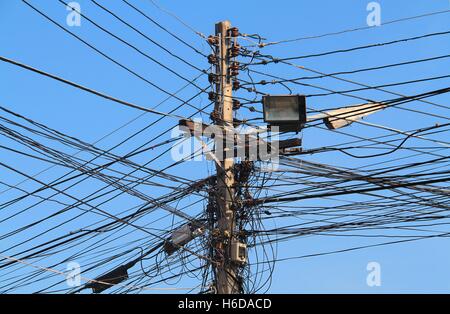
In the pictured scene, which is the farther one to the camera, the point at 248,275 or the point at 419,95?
the point at 248,275

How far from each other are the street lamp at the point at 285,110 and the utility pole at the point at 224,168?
1.10 meters

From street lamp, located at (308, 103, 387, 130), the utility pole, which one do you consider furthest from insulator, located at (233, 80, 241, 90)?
street lamp, located at (308, 103, 387, 130)

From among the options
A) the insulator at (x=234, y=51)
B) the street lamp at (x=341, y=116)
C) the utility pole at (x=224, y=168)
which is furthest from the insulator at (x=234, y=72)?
the street lamp at (x=341, y=116)

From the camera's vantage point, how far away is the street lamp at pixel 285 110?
14.0 m

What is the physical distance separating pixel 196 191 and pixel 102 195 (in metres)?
1.41

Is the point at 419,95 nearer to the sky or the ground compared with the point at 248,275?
nearer to the sky

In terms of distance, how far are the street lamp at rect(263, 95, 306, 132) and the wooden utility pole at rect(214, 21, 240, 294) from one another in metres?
1.11

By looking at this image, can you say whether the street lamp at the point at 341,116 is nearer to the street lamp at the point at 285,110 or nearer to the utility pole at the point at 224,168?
the street lamp at the point at 285,110

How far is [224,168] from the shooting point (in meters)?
15.1

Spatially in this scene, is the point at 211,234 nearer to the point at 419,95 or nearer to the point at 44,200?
the point at 44,200
